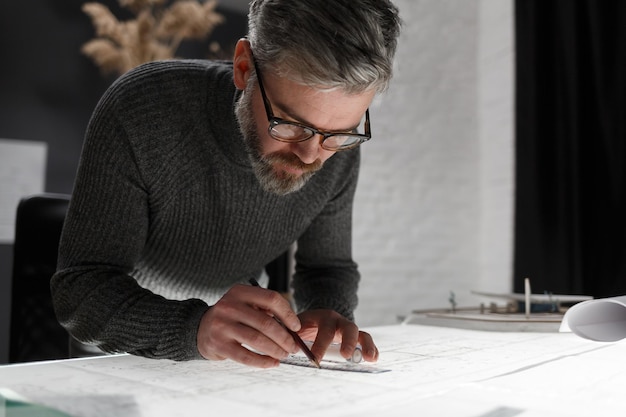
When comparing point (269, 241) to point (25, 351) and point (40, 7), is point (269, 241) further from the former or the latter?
point (40, 7)

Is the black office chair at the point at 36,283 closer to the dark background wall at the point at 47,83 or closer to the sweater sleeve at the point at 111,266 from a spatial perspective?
the sweater sleeve at the point at 111,266

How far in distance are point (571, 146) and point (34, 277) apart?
2.02 metres

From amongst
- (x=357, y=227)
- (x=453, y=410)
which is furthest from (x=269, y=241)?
(x=357, y=227)

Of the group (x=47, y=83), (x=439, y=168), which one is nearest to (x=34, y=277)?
(x=439, y=168)

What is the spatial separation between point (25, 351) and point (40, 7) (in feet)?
Result: 8.51

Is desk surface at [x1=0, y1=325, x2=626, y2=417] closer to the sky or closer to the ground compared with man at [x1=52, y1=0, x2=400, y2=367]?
closer to the ground

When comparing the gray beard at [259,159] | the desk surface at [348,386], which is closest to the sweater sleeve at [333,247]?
the gray beard at [259,159]

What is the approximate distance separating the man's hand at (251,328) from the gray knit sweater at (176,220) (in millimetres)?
60

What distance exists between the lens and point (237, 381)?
2.68 ft

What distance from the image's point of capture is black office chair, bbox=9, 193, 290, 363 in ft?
4.69

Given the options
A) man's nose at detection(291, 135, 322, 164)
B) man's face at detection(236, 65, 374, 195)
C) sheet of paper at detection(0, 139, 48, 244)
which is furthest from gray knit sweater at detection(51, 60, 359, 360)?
sheet of paper at detection(0, 139, 48, 244)

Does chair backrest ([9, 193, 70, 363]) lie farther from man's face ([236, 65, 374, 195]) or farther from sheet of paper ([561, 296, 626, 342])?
sheet of paper ([561, 296, 626, 342])

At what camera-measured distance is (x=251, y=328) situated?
0.89 m

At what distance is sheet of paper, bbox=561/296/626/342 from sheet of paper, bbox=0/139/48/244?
282cm
